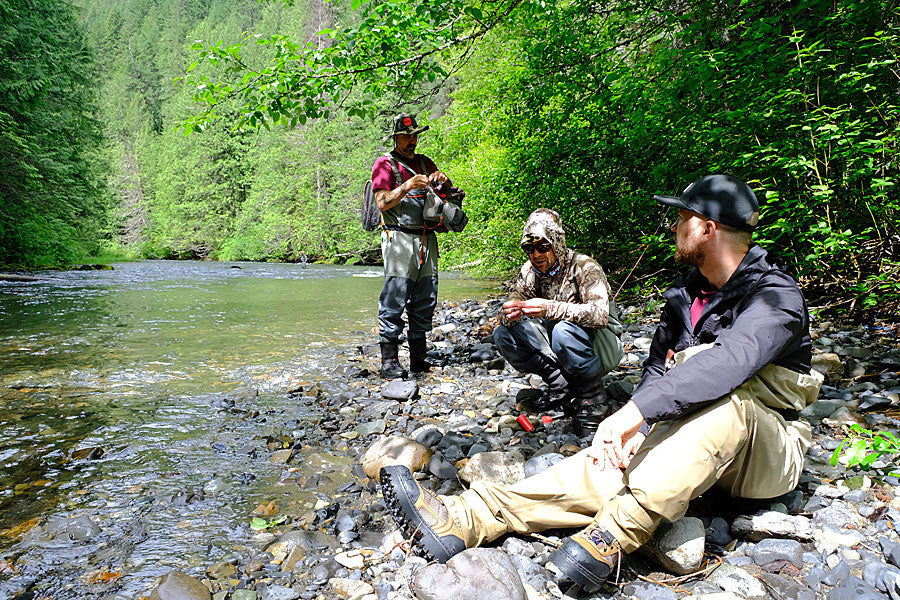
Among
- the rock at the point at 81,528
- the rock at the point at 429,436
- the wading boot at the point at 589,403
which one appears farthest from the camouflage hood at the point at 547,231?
the rock at the point at 81,528

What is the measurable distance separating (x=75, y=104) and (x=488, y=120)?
22.1 metres

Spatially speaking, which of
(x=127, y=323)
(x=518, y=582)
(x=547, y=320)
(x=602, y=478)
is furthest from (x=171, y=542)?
(x=127, y=323)

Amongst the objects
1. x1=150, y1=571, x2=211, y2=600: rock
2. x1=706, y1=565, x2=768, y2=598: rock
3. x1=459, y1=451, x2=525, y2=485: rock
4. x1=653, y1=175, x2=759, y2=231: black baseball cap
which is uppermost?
x1=653, y1=175, x2=759, y2=231: black baseball cap

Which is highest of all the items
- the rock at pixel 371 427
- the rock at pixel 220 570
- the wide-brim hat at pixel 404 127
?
the wide-brim hat at pixel 404 127

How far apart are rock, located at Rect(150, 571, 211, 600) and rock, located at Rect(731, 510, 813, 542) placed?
2.34 m

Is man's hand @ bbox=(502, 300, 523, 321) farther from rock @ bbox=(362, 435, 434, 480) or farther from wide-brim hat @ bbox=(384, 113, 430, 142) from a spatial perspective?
wide-brim hat @ bbox=(384, 113, 430, 142)

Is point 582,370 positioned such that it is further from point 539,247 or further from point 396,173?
point 396,173

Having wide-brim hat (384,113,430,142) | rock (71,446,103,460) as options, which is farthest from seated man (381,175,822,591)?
wide-brim hat (384,113,430,142)

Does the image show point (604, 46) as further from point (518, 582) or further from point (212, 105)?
point (518, 582)

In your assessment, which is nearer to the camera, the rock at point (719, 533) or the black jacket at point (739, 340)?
the black jacket at point (739, 340)

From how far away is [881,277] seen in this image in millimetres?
4367

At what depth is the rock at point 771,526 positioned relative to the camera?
2.12m

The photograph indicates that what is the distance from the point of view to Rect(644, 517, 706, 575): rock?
1992 mm

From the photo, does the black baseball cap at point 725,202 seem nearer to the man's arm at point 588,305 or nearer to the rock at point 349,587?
the man's arm at point 588,305
